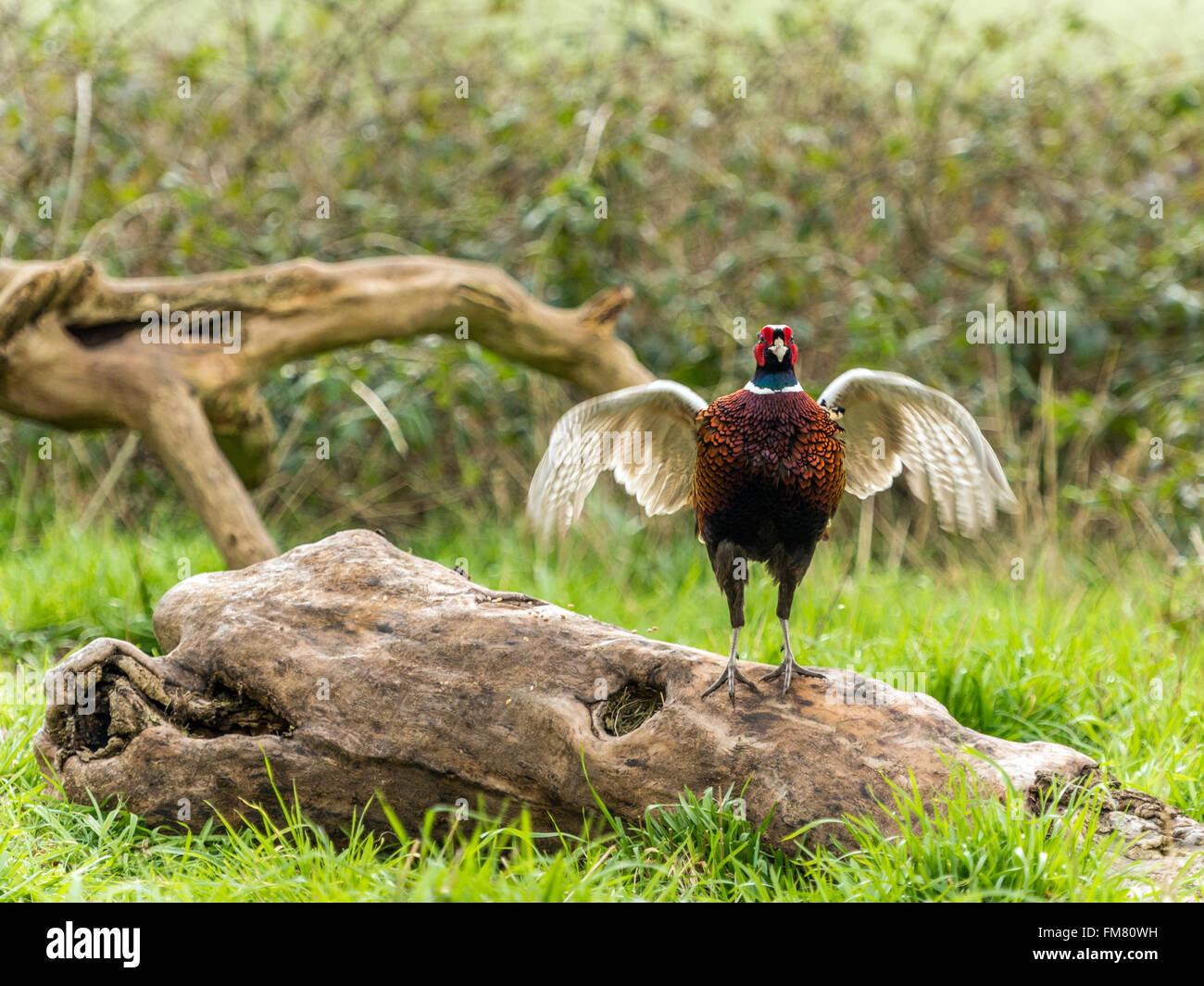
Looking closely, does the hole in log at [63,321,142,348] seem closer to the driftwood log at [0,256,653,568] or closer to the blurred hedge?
the driftwood log at [0,256,653,568]

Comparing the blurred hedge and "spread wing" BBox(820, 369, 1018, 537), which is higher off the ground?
the blurred hedge

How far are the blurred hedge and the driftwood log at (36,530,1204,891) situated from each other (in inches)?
107

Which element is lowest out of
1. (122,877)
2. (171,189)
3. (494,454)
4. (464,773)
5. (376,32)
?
(122,877)

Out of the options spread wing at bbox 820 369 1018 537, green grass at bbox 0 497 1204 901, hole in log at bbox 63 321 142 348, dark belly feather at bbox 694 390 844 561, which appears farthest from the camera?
hole in log at bbox 63 321 142 348

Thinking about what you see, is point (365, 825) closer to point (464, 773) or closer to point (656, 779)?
point (464, 773)

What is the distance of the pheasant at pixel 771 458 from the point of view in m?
2.39

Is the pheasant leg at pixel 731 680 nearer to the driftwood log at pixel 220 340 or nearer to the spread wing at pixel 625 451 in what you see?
the spread wing at pixel 625 451

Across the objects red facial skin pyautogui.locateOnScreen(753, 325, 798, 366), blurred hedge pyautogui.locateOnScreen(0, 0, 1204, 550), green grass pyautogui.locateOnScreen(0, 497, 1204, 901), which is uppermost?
blurred hedge pyautogui.locateOnScreen(0, 0, 1204, 550)

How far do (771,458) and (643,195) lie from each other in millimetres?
4087

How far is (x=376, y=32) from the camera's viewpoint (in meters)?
6.20

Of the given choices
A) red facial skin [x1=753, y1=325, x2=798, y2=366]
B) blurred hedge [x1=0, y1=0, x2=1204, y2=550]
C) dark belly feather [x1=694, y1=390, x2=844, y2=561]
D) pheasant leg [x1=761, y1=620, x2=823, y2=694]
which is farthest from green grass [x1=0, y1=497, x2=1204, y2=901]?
red facial skin [x1=753, y1=325, x2=798, y2=366]

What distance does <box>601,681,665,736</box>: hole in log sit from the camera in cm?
257
